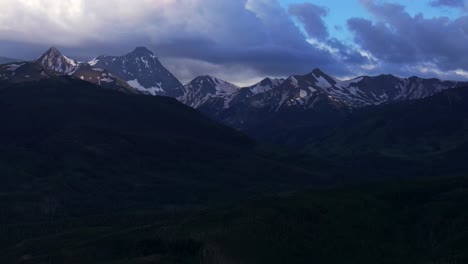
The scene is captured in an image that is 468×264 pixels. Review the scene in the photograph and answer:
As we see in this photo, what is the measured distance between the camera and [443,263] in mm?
199750

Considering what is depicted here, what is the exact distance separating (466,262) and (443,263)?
6049 millimetres

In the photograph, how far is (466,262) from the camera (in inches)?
7741
